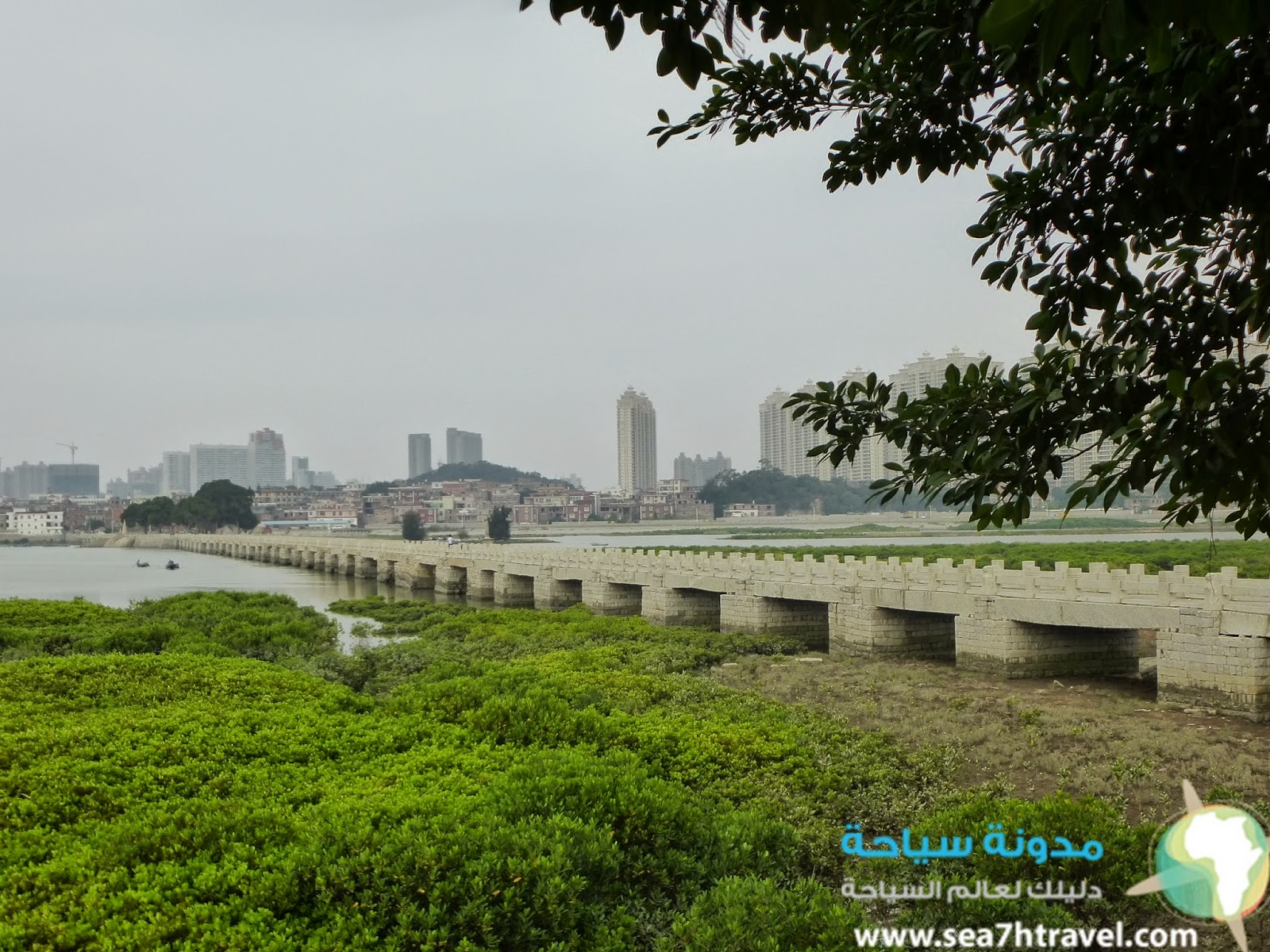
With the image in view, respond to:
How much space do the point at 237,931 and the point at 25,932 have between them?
1.19 meters

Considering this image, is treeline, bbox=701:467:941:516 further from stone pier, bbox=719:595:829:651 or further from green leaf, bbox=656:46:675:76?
green leaf, bbox=656:46:675:76

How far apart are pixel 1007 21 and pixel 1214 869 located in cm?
641

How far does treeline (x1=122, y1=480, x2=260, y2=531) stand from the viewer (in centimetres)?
14338

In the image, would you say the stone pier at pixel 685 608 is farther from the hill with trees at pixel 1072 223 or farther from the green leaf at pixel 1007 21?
the green leaf at pixel 1007 21

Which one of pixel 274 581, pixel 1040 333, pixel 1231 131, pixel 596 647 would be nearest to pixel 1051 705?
pixel 596 647

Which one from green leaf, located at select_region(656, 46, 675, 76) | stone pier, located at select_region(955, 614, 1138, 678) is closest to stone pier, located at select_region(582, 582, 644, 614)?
stone pier, located at select_region(955, 614, 1138, 678)

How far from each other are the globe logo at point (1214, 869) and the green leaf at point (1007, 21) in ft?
18.9

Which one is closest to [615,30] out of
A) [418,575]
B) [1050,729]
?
[1050,729]

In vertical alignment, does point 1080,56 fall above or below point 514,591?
above

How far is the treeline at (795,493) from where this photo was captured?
150875mm

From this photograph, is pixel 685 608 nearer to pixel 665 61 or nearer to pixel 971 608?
pixel 971 608

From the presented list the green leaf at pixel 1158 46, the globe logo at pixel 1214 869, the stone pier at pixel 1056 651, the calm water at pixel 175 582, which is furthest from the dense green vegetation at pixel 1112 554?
the green leaf at pixel 1158 46

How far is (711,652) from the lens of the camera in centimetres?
2162

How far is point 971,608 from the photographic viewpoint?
761 inches
